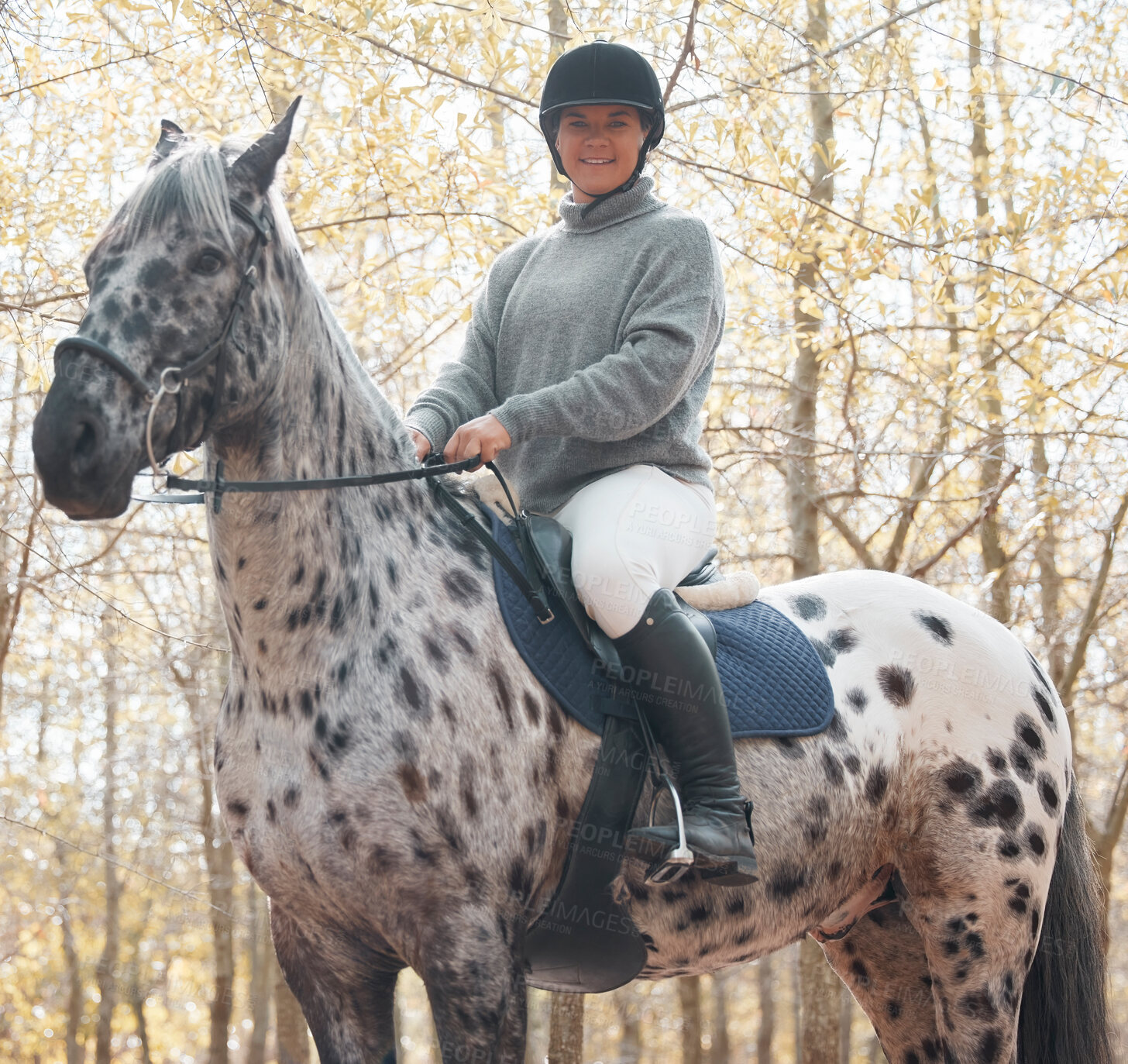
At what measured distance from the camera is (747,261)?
6.82 metres

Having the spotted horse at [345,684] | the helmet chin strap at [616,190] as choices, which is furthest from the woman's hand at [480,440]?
the helmet chin strap at [616,190]

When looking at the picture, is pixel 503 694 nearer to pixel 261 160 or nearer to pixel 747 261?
pixel 261 160

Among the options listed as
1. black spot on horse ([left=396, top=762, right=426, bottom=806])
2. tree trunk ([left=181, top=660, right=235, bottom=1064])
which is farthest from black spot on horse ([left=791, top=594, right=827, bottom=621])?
tree trunk ([left=181, top=660, right=235, bottom=1064])

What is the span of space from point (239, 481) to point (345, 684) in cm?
52

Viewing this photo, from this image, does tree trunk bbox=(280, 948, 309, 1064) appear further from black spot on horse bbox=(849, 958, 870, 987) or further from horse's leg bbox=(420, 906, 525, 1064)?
horse's leg bbox=(420, 906, 525, 1064)

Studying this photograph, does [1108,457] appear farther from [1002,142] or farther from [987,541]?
[1002,142]

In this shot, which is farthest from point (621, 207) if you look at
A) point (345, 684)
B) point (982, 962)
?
point (982, 962)

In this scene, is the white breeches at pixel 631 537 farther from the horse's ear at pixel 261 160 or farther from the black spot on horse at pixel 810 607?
the horse's ear at pixel 261 160

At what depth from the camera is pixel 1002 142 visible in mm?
8195

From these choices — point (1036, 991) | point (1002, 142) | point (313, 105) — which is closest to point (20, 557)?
point (313, 105)

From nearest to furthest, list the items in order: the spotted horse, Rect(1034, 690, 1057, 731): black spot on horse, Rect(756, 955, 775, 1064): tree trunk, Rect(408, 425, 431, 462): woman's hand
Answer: the spotted horse → Rect(408, 425, 431, 462): woman's hand → Rect(1034, 690, 1057, 731): black spot on horse → Rect(756, 955, 775, 1064): tree trunk

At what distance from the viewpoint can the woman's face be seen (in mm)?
3111

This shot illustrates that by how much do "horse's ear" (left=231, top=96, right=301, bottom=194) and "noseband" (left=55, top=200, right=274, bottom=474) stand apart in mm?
81

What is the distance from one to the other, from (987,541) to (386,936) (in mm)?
7550
